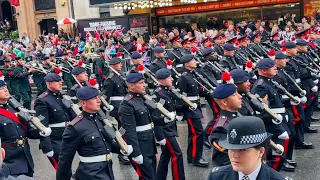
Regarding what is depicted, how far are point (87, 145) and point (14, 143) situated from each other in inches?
47.2

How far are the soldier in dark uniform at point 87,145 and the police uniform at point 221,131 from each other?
4.01 feet

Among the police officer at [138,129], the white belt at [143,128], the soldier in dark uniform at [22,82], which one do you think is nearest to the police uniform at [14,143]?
the police officer at [138,129]

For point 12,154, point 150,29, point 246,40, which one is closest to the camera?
point 12,154

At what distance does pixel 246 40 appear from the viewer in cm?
1295

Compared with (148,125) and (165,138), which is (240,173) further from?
(165,138)

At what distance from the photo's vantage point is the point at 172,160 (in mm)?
6574

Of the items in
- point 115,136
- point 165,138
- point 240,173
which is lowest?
point 165,138

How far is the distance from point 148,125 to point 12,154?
1.66 meters

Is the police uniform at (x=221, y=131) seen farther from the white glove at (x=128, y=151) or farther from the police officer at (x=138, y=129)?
the police officer at (x=138, y=129)

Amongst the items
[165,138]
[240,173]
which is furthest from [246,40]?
[240,173]

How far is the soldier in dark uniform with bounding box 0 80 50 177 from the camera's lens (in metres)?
5.71

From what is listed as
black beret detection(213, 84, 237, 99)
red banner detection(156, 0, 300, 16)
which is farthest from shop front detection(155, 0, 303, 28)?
black beret detection(213, 84, 237, 99)

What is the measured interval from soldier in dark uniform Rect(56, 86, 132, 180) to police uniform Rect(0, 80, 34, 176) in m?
0.89

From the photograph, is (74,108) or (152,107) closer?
(152,107)
